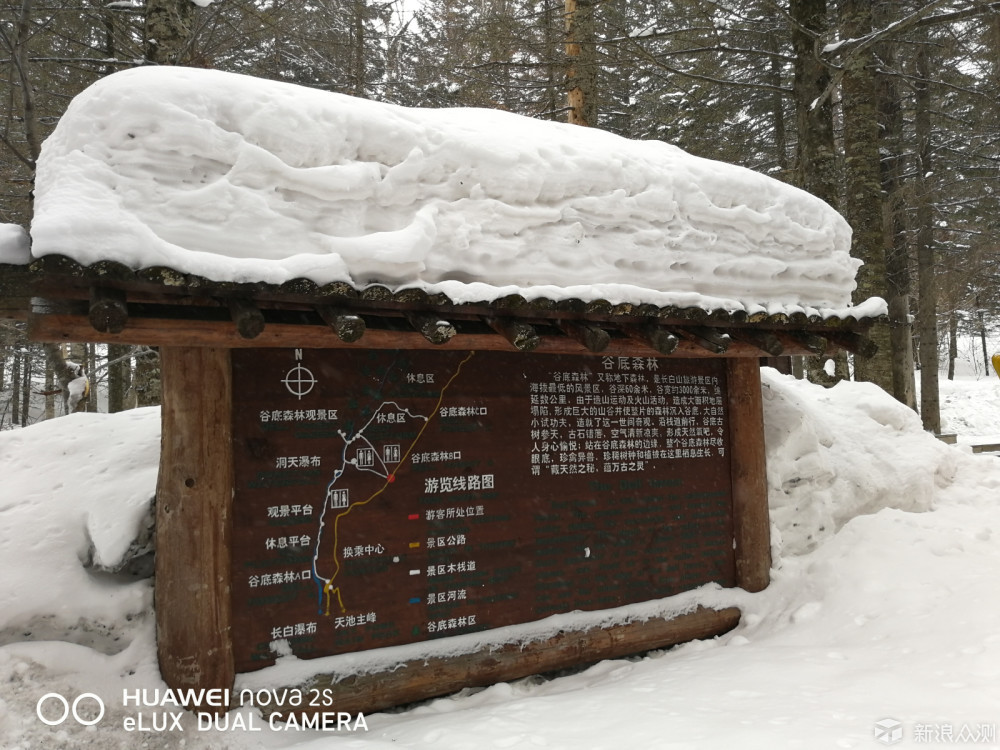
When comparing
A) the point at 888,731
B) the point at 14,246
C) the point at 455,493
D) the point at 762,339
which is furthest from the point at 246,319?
the point at 762,339

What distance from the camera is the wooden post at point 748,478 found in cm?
536

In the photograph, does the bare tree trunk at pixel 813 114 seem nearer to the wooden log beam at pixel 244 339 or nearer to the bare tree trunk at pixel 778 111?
the bare tree trunk at pixel 778 111

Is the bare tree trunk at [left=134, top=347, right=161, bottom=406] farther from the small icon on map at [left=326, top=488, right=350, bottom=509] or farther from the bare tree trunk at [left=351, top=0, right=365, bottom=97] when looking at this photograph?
the bare tree trunk at [left=351, top=0, right=365, bottom=97]

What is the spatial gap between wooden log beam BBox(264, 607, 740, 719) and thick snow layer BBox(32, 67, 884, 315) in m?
2.26

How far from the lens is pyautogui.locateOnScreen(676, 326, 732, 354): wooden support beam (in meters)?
4.54

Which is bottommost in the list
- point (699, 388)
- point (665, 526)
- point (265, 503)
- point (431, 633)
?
point (431, 633)

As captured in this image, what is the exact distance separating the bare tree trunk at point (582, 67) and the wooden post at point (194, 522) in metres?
6.89

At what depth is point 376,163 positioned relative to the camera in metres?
3.72

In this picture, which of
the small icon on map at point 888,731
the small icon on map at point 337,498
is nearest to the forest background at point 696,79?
the small icon on map at point 337,498

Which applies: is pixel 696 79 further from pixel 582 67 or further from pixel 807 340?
pixel 807 340

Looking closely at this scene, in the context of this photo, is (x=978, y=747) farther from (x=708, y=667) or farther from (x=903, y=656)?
(x=708, y=667)

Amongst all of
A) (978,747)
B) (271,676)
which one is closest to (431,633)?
(271,676)

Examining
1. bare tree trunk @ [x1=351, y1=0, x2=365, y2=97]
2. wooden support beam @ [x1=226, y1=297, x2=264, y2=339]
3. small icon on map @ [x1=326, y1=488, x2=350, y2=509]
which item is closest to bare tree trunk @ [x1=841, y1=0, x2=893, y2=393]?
bare tree trunk @ [x1=351, y1=0, x2=365, y2=97]

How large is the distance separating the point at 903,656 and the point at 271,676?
12.9ft
